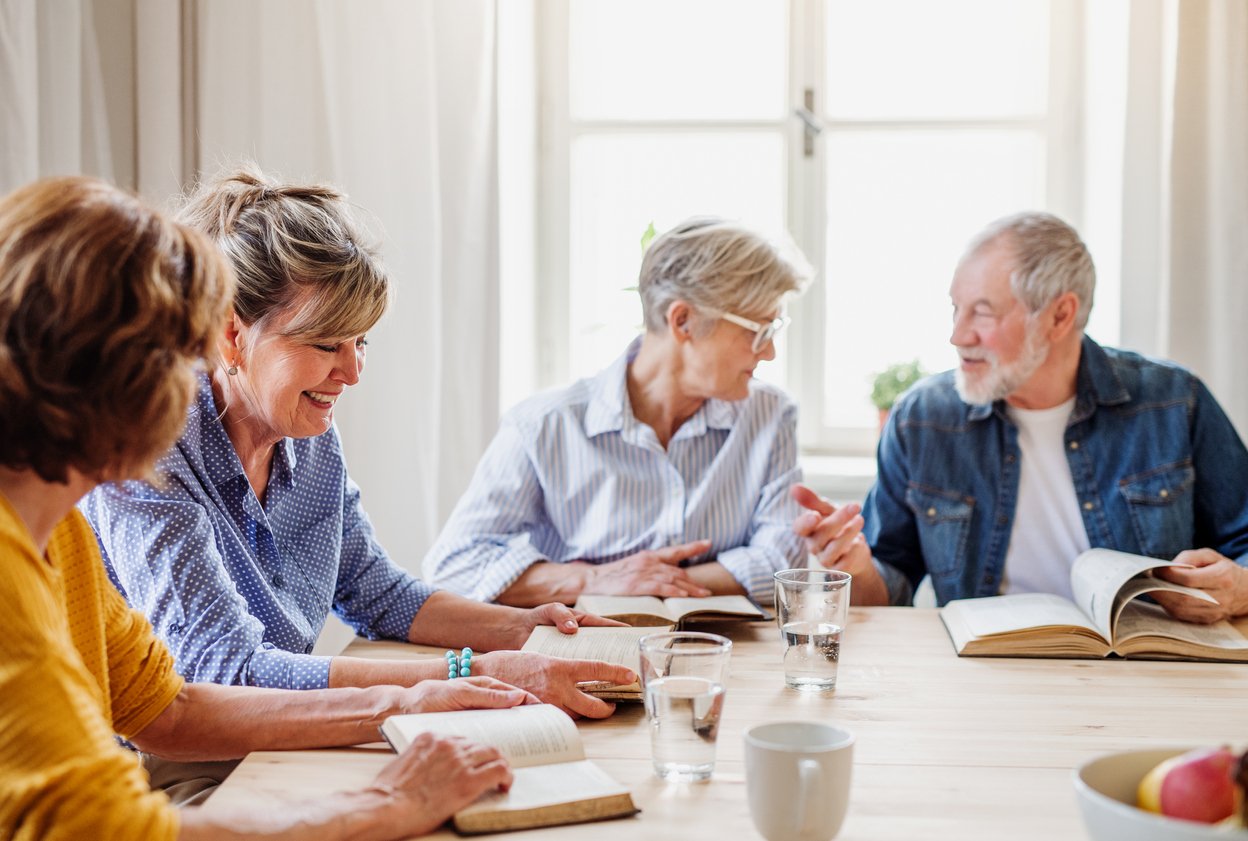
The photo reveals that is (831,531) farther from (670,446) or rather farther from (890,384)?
(890,384)

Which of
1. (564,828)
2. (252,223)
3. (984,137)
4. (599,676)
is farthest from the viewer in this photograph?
(984,137)

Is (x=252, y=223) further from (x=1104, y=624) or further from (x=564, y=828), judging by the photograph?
(x=1104, y=624)

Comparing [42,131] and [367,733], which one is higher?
[42,131]

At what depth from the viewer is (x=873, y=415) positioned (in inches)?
131

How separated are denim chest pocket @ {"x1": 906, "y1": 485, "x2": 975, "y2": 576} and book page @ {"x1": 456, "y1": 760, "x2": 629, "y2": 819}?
4.24ft

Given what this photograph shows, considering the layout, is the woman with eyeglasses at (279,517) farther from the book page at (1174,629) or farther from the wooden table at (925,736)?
the book page at (1174,629)

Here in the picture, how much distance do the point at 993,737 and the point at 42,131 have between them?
195 centimetres

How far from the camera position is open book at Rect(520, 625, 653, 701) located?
133 cm

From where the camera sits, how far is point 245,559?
1511 millimetres

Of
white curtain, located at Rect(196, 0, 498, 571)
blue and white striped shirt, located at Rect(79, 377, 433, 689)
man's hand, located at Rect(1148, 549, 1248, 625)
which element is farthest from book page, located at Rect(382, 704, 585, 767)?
white curtain, located at Rect(196, 0, 498, 571)

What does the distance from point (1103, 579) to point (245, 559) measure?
1.17 meters

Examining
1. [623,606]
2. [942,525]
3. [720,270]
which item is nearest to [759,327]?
[720,270]

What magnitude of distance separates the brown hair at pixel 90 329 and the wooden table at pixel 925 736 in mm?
341

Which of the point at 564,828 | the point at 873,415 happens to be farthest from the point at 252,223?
the point at 873,415
